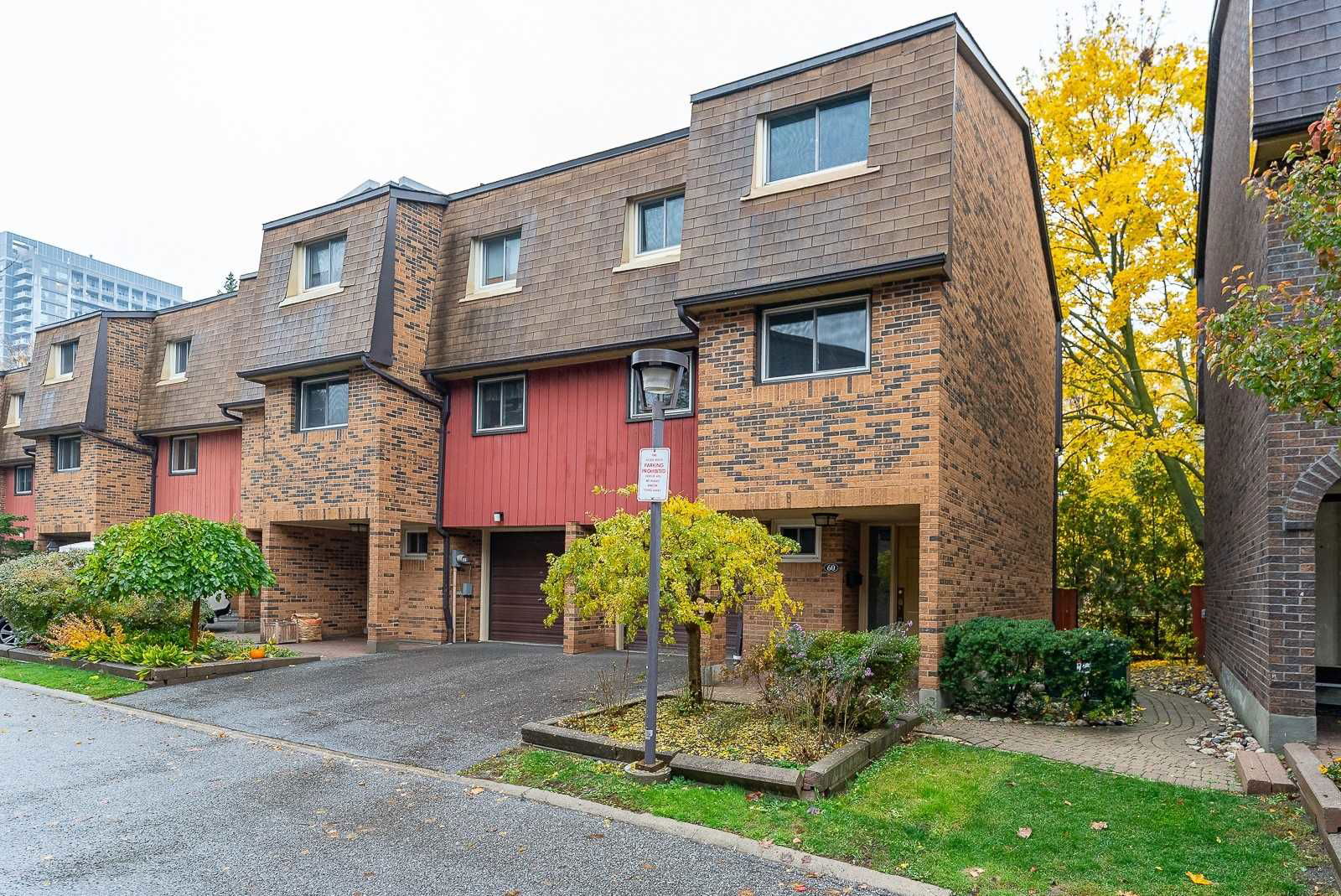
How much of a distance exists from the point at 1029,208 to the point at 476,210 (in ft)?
32.4

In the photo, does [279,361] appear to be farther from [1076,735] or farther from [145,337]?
[1076,735]

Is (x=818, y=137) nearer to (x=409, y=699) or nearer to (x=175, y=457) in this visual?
(x=409, y=699)

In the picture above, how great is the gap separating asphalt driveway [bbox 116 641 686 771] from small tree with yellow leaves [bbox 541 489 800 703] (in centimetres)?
164

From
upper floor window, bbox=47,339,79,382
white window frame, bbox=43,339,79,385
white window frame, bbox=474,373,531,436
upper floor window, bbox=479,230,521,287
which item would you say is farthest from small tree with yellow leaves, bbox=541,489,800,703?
upper floor window, bbox=47,339,79,382

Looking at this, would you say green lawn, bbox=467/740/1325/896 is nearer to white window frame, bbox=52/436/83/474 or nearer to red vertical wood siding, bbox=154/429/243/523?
red vertical wood siding, bbox=154/429/243/523

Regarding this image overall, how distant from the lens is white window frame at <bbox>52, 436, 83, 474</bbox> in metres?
23.3

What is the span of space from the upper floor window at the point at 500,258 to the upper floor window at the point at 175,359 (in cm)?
1088

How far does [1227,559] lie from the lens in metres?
11.7

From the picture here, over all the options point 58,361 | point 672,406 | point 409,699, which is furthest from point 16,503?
point 672,406

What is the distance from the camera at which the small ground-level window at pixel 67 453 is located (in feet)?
77.5

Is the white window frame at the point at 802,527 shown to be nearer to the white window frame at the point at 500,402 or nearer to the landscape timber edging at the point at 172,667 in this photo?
the white window frame at the point at 500,402

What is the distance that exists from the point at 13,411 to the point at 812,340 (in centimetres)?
2815

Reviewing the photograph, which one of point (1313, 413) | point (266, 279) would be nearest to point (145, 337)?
point (266, 279)

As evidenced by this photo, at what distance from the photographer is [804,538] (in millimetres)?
12500
